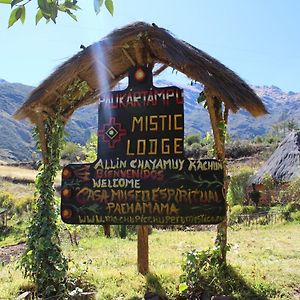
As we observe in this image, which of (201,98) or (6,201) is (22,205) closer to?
(6,201)

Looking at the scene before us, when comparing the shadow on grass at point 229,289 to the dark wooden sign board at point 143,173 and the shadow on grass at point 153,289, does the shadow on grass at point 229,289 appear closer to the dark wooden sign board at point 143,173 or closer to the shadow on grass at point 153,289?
the shadow on grass at point 153,289

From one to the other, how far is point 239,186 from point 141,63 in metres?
20.2

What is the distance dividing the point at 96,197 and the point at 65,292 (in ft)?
4.37

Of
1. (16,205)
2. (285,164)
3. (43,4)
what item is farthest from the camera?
(16,205)

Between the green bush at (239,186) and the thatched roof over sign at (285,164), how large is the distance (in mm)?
901

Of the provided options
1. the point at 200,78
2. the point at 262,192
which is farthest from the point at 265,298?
the point at 262,192

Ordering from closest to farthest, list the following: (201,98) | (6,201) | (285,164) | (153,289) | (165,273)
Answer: (153,289)
(201,98)
(165,273)
(285,164)
(6,201)

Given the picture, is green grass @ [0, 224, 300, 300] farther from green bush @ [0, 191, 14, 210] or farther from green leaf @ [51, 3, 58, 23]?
green bush @ [0, 191, 14, 210]

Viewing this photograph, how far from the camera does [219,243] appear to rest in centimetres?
600

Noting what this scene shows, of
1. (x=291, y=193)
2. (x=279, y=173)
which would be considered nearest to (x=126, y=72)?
(x=291, y=193)

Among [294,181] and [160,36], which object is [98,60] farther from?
[294,181]

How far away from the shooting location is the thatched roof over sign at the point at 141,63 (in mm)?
5668

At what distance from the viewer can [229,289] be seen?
5570 mm

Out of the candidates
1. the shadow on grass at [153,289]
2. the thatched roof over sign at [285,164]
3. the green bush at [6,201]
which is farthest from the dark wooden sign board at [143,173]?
the green bush at [6,201]
